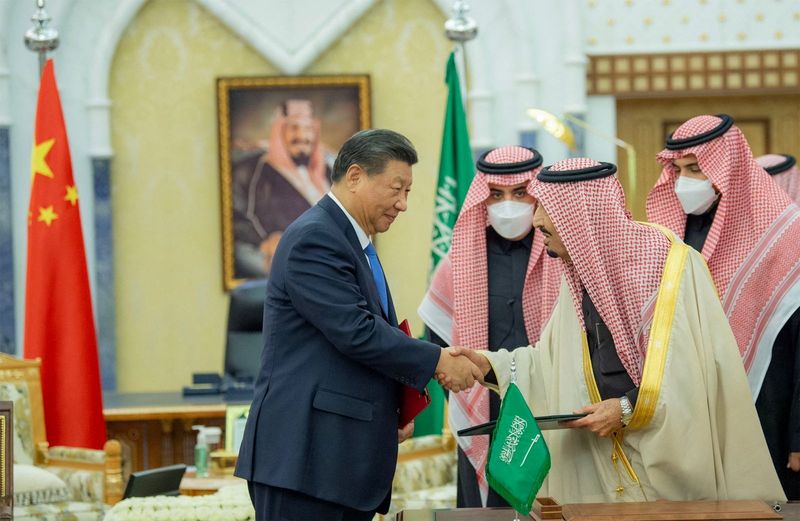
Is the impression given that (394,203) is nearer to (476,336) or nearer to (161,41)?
(476,336)

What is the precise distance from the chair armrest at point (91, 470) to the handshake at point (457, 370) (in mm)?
2583

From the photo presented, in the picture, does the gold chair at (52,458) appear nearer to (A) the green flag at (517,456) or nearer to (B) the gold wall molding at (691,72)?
(A) the green flag at (517,456)

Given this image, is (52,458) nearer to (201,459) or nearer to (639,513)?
(201,459)

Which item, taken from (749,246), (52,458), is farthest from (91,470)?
(749,246)

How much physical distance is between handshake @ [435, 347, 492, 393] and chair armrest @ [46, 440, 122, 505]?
8.47ft

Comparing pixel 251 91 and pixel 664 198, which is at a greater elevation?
pixel 251 91

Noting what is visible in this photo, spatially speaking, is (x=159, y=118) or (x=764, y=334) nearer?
(x=764, y=334)

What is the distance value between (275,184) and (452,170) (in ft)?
7.54

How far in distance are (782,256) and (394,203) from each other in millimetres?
1419

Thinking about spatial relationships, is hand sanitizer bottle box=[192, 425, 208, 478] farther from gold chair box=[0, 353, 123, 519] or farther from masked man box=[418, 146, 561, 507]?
masked man box=[418, 146, 561, 507]

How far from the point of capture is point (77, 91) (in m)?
8.13

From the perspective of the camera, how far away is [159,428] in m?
6.14

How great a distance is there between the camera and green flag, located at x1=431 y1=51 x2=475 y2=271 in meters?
6.19

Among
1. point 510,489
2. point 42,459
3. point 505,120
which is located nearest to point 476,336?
point 510,489
